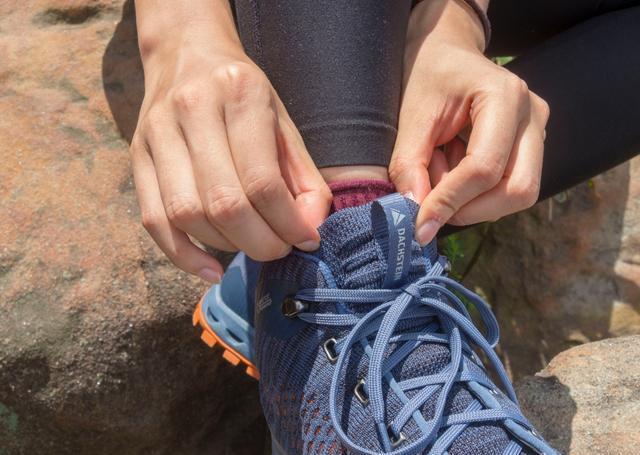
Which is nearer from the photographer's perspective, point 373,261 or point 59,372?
point 373,261

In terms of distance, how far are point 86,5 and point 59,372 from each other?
34.7 inches

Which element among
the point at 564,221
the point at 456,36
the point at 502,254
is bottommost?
the point at 502,254

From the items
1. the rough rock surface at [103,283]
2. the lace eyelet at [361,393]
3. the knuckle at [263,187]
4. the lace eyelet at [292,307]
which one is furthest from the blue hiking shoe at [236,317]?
the knuckle at [263,187]

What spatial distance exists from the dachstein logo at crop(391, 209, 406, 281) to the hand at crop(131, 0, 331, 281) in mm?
95

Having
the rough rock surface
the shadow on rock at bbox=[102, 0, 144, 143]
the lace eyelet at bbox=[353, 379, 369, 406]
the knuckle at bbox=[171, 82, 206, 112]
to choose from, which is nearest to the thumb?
the knuckle at bbox=[171, 82, 206, 112]

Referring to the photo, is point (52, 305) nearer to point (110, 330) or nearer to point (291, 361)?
point (110, 330)

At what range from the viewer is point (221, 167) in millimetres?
831

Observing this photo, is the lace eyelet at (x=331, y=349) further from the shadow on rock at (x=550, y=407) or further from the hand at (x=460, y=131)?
the shadow on rock at (x=550, y=407)

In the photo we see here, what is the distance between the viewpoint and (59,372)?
1315mm

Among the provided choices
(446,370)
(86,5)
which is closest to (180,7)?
(446,370)

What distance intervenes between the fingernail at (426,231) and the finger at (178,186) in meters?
0.26

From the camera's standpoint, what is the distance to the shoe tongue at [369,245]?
95 cm

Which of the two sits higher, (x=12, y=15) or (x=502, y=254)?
(x=12, y=15)

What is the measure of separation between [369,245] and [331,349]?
16cm
